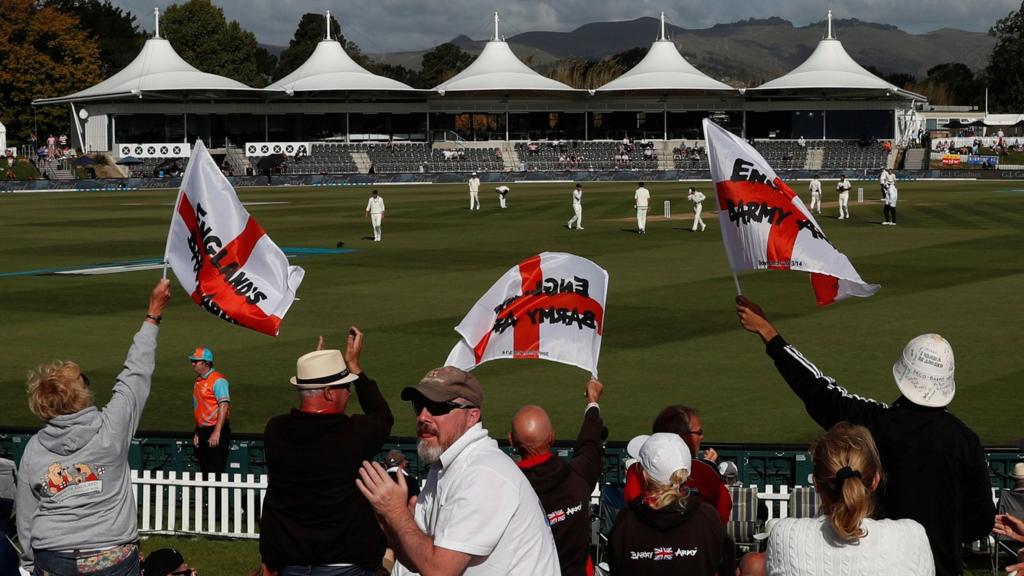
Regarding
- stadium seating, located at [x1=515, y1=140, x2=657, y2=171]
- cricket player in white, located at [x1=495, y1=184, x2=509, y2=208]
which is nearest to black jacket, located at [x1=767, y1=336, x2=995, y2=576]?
cricket player in white, located at [x1=495, y1=184, x2=509, y2=208]

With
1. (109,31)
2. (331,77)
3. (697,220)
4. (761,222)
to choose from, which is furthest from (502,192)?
(109,31)

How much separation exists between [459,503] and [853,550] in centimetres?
152

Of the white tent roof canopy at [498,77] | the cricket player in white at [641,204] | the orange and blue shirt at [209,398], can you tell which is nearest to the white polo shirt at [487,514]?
the orange and blue shirt at [209,398]

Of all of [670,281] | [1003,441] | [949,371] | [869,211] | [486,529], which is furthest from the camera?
[869,211]

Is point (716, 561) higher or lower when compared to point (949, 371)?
lower

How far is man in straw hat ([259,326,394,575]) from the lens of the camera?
631 centimetres

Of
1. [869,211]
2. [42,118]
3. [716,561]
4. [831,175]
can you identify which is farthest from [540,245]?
[42,118]

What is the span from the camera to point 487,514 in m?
4.62

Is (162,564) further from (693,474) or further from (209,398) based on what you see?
(209,398)

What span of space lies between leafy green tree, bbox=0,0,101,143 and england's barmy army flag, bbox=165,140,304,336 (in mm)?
100977

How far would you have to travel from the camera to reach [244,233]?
9.83 metres

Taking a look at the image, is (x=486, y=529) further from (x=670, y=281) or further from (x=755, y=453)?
(x=670, y=281)

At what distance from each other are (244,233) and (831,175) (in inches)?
3114

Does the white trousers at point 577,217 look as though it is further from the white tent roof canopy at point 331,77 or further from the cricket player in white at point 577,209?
the white tent roof canopy at point 331,77
